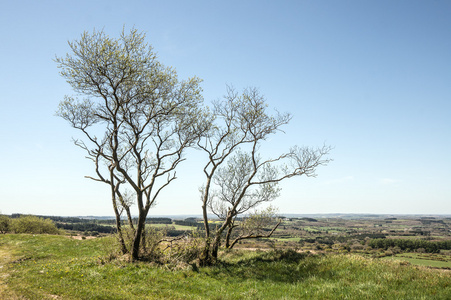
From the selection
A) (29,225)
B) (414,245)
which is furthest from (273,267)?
(414,245)

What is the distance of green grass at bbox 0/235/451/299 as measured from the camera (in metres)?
10.3

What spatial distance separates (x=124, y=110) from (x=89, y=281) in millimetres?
11505

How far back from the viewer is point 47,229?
59.5 meters

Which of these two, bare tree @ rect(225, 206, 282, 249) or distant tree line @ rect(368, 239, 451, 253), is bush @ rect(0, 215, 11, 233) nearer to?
bare tree @ rect(225, 206, 282, 249)

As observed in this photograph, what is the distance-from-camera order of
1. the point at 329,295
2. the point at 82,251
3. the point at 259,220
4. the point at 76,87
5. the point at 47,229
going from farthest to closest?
the point at 47,229 < the point at 82,251 < the point at 259,220 < the point at 76,87 < the point at 329,295

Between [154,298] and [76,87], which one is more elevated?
[76,87]

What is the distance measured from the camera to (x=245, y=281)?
47.1 ft

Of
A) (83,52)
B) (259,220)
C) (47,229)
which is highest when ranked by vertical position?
(83,52)

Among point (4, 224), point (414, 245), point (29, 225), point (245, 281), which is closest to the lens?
point (245, 281)

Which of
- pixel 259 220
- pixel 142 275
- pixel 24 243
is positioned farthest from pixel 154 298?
pixel 24 243

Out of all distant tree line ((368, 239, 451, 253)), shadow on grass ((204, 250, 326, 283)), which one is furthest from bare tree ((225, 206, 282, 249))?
distant tree line ((368, 239, 451, 253))

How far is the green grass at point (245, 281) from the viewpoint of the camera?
10328 mm

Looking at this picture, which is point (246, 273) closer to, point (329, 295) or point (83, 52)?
point (329, 295)

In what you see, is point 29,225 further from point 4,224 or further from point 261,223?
point 261,223
